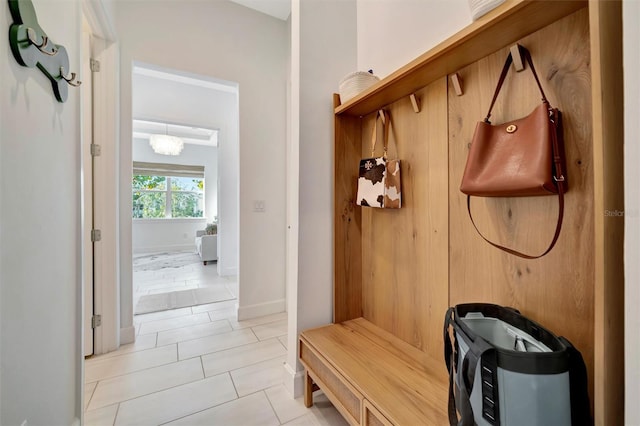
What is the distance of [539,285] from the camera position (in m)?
0.85

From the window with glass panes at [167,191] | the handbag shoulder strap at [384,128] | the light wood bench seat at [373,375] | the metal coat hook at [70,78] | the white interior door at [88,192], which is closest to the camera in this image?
the light wood bench seat at [373,375]

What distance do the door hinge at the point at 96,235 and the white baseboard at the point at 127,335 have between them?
0.76 metres

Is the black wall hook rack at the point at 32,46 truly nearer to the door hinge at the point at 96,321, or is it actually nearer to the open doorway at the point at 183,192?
the open doorway at the point at 183,192

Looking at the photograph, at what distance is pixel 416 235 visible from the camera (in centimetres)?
126

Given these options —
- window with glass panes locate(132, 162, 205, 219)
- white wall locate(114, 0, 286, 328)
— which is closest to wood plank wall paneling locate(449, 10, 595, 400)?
white wall locate(114, 0, 286, 328)

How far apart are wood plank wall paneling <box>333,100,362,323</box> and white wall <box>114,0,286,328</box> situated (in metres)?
1.31

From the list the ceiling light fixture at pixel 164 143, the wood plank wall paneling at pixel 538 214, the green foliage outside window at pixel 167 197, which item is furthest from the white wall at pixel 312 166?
the green foliage outside window at pixel 167 197

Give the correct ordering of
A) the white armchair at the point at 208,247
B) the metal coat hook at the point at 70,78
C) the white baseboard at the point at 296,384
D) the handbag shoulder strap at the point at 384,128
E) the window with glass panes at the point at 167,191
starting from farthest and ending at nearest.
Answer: the window with glass panes at the point at 167,191, the white armchair at the point at 208,247, the white baseboard at the point at 296,384, the handbag shoulder strap at the point at 384,128, the metal coat hook at the point at 70,78

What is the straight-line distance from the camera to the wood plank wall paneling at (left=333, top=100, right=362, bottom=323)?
5.12 feet

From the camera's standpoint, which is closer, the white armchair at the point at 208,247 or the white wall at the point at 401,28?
the white wall at the point at 401,28

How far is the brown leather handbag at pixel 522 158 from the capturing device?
724 millimetres

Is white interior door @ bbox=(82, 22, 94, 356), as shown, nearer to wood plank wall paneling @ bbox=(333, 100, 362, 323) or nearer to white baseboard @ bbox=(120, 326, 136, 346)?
white baseboard @ bbox=(120, 326, 136, 346)

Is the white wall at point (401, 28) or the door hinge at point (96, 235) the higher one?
the white wall at point (401, 28)

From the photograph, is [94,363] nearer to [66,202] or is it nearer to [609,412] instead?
[66,202]
